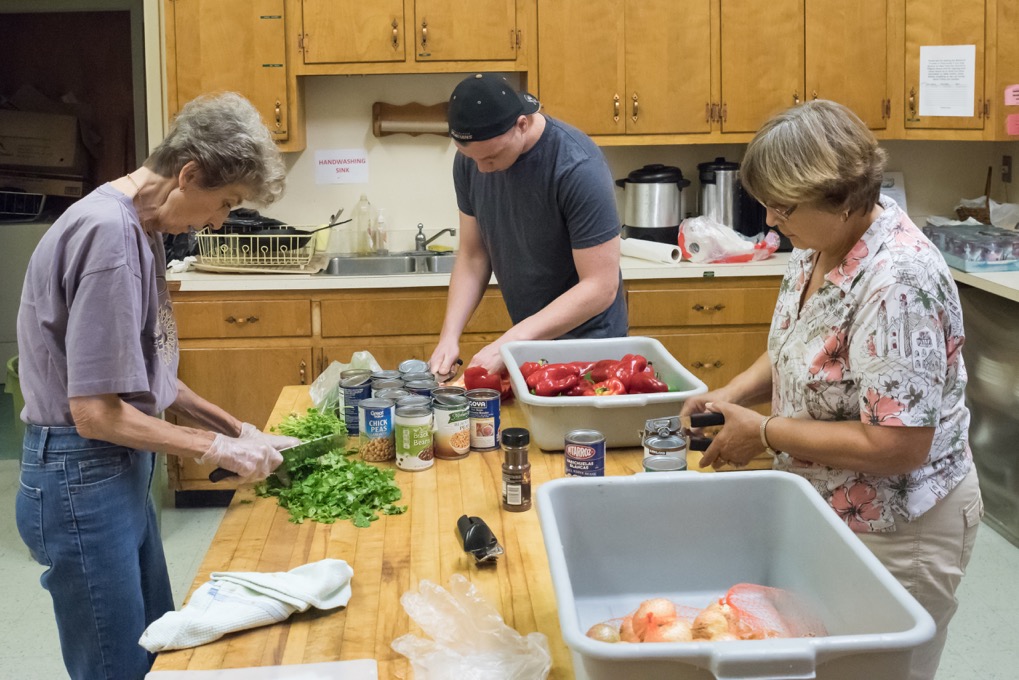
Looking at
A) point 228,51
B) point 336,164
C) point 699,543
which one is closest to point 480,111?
point 699,543

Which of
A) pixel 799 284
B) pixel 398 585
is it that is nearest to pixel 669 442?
pixel 799 284

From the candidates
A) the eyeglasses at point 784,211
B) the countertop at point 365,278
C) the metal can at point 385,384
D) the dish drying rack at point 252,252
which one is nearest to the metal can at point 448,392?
the metal can at point 385,384

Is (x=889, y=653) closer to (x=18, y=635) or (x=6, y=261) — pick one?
(x=18, y=635)

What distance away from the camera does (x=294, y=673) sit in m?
1.38

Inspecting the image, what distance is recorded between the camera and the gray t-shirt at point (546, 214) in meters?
2.65

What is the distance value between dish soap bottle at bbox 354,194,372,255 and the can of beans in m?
2.55

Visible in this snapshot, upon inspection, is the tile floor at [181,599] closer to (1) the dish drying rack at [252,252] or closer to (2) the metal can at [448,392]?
(1) the dish drying rack at [252,252]

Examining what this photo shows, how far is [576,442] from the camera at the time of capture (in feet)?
6.16

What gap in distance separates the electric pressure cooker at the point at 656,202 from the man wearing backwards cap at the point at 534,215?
1786 mm

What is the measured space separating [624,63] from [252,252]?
164cm

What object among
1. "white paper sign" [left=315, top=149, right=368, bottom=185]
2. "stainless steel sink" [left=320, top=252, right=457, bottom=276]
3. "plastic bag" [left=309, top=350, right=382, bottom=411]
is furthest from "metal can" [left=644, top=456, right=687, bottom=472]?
"white paper sign" [left=315, top=149, right=368, bottom=185]

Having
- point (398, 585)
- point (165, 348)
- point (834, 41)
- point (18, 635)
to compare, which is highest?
point (834, 41)

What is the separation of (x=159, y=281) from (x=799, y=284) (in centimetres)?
113

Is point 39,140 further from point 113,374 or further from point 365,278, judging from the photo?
point 113,374
